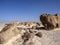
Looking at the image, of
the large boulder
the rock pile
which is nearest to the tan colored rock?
the rock pile

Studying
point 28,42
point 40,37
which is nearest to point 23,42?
point 28,42

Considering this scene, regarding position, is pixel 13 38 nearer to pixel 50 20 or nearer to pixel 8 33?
pixel 8 33

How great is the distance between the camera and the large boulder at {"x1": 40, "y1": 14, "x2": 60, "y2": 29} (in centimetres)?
2110

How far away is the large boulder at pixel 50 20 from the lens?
21095 millimetres

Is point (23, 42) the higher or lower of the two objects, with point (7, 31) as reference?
lower

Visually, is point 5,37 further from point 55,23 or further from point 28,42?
point 55,23

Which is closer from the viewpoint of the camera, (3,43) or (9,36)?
(3,43)

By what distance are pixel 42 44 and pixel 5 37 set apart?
304cm

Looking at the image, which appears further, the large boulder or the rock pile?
the large boulder

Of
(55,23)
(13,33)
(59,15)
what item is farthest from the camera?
(59,15)

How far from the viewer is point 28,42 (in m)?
11.0

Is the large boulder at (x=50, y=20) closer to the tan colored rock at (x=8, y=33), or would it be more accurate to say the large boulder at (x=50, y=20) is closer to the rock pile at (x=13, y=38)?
the rock pile at (x=13, y=38)

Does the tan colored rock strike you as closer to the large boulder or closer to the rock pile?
the rock pile

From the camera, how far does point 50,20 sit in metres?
21.8
